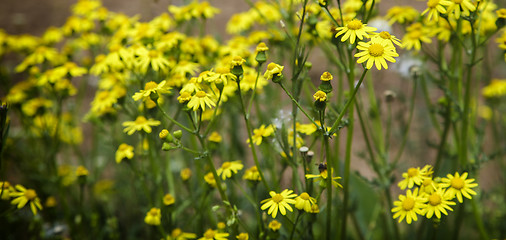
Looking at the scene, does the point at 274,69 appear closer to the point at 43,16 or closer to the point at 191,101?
the point at 191,101

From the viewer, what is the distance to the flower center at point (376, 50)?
146cm

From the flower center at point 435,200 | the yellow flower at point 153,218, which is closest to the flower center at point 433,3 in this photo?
the flower center at point 435,200

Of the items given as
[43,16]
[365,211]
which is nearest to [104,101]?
[365,211]

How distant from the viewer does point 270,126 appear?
6.26ft

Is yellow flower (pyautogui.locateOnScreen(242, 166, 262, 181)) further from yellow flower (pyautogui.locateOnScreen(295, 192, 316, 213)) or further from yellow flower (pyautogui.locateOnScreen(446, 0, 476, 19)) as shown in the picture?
yellow flower (pyautogui.locateOnScreen(446, 0, 476, 19))

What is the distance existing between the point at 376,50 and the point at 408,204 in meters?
0.62

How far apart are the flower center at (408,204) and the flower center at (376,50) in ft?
1.94

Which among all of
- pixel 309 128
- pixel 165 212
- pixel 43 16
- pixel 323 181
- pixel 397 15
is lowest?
pixel 165 212

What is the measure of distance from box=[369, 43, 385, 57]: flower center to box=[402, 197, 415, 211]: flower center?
0.59 meters

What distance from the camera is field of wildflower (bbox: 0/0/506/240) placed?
1652mm

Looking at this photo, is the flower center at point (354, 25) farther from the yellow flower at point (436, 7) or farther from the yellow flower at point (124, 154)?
the yellow flower at point (124, 154)

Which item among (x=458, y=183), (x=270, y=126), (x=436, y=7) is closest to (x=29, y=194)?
(x=270, y=126)

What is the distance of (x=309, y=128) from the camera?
1.93m

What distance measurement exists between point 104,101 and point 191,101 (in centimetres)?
99
